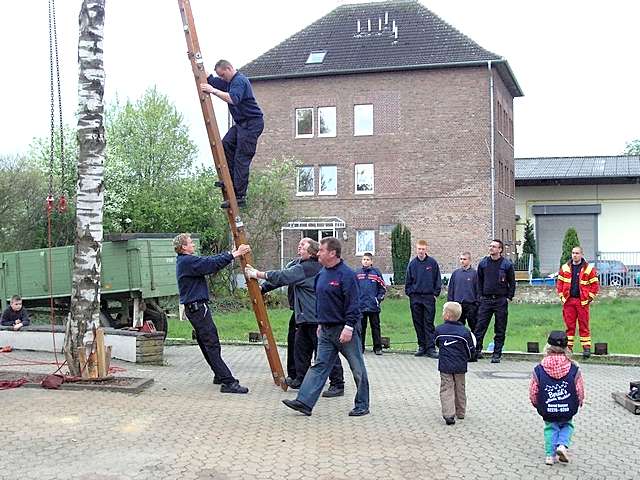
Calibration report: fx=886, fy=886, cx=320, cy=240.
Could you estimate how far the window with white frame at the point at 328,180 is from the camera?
4322 centimetres

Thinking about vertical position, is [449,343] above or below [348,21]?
below

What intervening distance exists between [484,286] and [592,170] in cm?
4384

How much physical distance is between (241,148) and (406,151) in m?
31.9

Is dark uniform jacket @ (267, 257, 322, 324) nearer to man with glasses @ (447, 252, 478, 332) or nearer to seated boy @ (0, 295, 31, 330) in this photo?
man with glasses @ (447, 252, 478, 332)

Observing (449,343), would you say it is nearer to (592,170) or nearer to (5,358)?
(5,358)

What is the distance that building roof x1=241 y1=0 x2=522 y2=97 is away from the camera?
41.7m

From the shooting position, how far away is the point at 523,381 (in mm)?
12680

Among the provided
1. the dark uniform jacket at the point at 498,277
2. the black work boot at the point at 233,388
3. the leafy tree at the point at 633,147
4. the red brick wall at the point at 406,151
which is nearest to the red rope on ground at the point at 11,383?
the black work boot at the point at 233,388

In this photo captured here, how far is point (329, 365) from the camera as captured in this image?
9508 millimetres

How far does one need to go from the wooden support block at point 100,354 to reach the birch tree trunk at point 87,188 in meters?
0.15

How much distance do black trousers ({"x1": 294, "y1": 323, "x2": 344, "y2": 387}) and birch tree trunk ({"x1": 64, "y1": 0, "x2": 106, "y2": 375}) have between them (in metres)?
Answer: 2.53

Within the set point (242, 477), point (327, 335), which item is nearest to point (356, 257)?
point (327, 335)

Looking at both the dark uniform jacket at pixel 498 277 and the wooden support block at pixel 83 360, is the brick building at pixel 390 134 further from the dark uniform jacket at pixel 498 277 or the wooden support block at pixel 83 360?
the wooden support block at pixel 83 360

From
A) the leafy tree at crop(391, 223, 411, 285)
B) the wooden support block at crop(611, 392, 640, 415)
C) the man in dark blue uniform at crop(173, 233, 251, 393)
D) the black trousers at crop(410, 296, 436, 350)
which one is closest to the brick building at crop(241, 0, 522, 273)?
the leafy tree at crop(391, 223, 411, 285)
